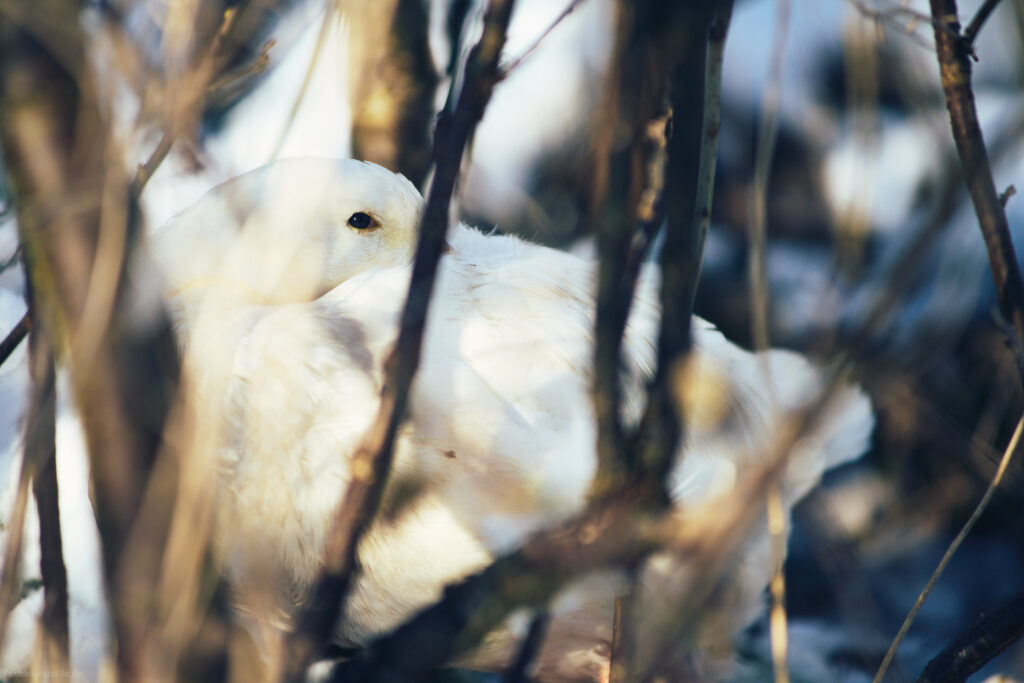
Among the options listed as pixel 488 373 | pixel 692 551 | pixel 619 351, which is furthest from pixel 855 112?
pixel 488 373

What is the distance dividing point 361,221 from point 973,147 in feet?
4.02

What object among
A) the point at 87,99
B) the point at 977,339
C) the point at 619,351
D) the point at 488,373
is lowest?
the point at 977,339

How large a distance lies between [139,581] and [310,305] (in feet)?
2.65

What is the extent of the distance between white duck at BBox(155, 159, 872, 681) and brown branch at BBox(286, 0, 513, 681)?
0.48 m

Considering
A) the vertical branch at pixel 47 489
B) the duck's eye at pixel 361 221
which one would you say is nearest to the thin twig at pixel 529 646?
the vertical branch at pixel 47 489

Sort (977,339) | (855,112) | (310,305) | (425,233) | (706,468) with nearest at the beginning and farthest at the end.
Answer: (425,233) < (855,112) < (706,468) < (310,305) < (977,339)

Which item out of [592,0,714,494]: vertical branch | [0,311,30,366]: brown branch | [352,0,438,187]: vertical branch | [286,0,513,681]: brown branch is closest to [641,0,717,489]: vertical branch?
[592,0,714,494]: vertical branch

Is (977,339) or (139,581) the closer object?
(139,581)

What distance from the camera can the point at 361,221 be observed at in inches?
76.2

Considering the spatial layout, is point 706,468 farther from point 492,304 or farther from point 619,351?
point 619,351

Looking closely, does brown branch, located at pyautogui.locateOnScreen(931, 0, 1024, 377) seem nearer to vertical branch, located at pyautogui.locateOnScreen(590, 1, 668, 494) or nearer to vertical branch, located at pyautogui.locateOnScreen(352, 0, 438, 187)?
vertical branch, located at pyautogui.locateOnScreen(590, 1, 668, 494)

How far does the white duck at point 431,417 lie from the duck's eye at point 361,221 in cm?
17

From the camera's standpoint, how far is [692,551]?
0.77 metres

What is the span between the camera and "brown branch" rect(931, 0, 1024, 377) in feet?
3.43
